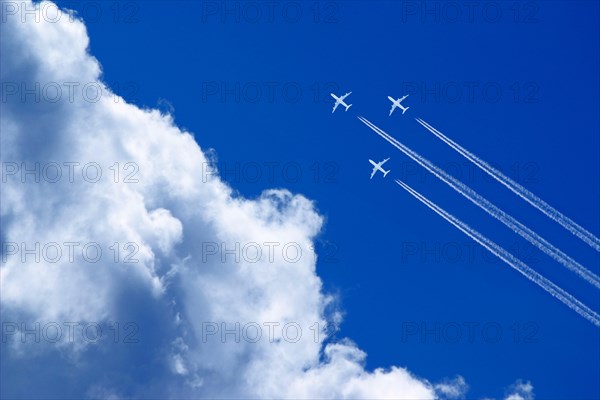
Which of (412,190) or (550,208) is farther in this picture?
(412,190)

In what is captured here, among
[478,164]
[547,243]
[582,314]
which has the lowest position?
[582,314]

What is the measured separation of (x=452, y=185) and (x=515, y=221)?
15195 mm

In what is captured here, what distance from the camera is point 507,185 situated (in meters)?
185

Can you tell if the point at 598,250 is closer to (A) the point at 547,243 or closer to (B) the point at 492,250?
(A) the point at 547,243

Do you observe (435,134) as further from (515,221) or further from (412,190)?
(515,221)

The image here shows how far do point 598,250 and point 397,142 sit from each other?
4800 centimetres

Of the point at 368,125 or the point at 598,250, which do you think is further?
the point at 368,125

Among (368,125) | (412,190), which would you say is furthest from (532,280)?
(368,125)

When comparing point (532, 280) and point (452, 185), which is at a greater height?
point (452, 185)

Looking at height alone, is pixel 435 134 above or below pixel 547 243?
above

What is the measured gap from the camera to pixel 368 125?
199m

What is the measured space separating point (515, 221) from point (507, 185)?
787 centimetres

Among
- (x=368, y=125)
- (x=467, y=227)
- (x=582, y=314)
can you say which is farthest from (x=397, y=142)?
(x=582, y=314)

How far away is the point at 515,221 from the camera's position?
18250 centimetres
